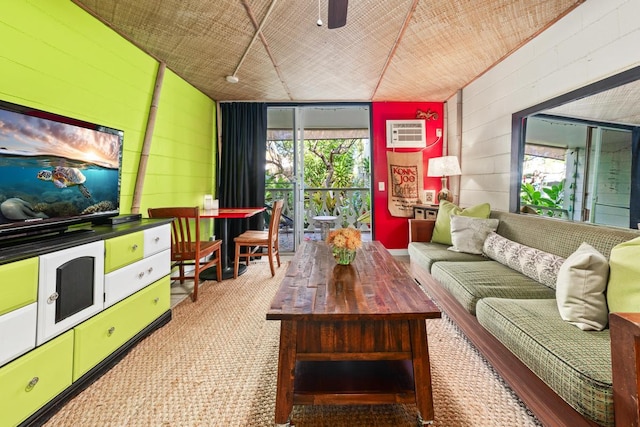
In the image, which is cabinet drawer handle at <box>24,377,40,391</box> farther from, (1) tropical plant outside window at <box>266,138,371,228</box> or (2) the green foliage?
(1) tropical plant outside window at <box>266,138,371,228</box>

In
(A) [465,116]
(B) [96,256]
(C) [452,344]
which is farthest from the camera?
(A) [465,116]

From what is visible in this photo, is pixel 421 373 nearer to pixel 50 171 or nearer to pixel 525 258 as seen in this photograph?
pixel 525 258

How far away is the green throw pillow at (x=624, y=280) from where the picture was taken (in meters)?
1.14

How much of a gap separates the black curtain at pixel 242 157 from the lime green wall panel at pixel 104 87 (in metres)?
0.45

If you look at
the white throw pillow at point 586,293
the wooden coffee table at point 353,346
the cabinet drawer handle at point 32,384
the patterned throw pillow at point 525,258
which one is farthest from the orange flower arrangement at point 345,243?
the cabinet drawer handle at point 32,384

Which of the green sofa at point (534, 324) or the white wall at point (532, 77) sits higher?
the white wall at point (532, 77)

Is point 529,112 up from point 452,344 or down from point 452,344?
up

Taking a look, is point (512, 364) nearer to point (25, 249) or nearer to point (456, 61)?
point (25, 249)

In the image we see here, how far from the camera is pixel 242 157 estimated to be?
414cm

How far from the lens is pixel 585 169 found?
197cm

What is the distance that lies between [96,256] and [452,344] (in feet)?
7.40

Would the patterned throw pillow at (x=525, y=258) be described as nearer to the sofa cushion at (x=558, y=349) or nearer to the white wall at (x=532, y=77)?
the sofa cushion at (x=558, y=349)

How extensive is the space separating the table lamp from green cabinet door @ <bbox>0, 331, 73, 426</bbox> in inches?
148

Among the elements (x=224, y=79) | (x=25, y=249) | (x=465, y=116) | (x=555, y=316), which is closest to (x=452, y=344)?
(x=555, y=316)
